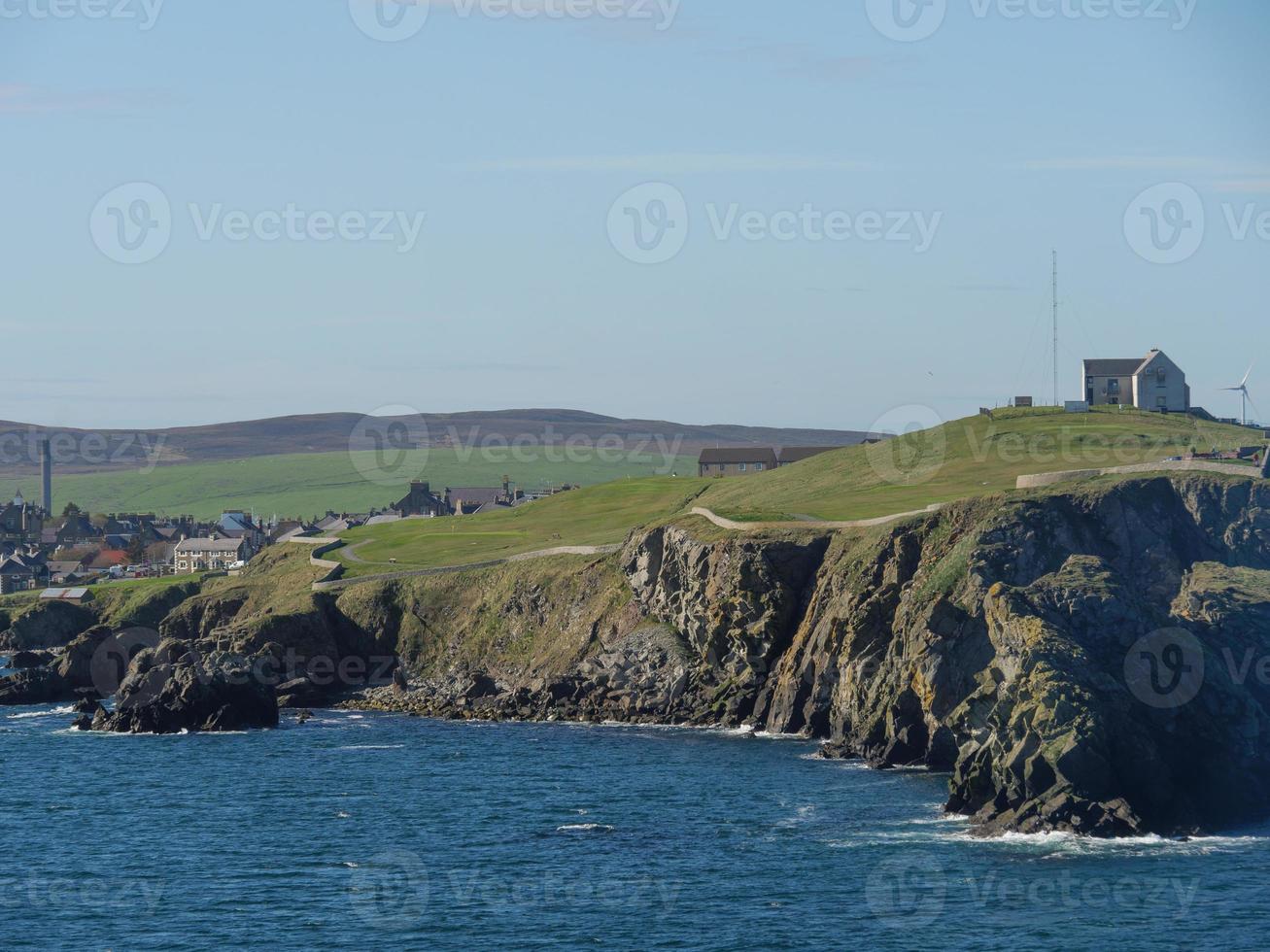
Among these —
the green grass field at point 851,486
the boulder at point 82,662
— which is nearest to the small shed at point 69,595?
the green grass field at point 851,486

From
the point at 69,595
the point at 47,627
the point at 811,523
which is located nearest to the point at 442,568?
the point at 811,523

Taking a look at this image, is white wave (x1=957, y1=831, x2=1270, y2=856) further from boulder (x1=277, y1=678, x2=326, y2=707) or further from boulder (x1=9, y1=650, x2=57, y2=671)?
boulder (x1=9, y1=650, x2=57, y2=671)

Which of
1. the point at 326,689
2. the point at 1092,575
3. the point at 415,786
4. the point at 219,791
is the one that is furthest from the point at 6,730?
the point at 1092,575

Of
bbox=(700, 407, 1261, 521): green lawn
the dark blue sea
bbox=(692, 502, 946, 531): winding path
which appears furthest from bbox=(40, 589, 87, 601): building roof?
bbox=(692, 502, 946, 531): winding path

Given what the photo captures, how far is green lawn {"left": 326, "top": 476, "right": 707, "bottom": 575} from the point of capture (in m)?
148

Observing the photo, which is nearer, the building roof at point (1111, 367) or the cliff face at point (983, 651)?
the cliff face at point (983, 651)

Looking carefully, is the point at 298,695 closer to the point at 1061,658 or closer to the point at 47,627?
the point at 47,627

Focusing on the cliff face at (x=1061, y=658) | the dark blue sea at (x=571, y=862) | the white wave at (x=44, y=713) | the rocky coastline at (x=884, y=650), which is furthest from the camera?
the white wave at (x=44, y=713)

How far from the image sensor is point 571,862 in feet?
236

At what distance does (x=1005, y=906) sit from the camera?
6256cm

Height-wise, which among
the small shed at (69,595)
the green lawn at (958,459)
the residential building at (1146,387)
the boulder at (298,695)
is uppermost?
the residential building at (1146,387)

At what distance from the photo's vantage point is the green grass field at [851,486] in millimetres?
131500

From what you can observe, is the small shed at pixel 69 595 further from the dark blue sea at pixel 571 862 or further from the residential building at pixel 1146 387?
the residential building at pixel 1146 387

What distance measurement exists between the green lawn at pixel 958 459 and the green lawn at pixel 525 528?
760 centimetres
